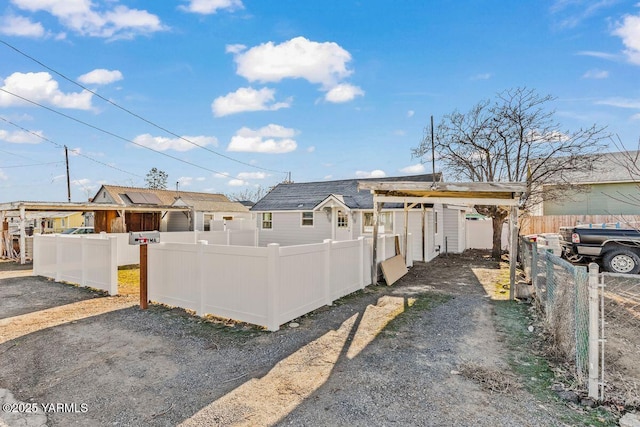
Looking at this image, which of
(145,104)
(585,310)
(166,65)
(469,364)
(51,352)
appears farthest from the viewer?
(145,104)

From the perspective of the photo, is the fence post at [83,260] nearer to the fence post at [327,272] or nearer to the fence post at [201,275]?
the fence post at [201,275]

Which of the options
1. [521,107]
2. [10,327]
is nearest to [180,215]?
[10,327]

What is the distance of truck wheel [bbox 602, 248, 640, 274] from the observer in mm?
9258

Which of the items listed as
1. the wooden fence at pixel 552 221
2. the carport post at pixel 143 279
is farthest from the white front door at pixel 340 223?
the carport post at pixel 143 279

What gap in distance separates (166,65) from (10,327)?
10.6 metres

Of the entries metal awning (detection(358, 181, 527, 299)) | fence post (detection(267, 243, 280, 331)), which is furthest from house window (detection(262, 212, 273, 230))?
fence post (detection(267, 243, 280, 331))

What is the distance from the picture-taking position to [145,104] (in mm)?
15844

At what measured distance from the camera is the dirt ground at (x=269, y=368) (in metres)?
2.95

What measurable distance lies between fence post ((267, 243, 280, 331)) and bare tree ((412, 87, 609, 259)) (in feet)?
38.5

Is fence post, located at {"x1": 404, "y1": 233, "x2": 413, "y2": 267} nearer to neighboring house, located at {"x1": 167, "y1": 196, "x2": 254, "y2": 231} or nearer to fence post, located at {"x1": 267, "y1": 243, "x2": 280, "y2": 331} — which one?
fence post, located at {"x1": 267, "y1": 243, "x2": 280, "y2": 331}

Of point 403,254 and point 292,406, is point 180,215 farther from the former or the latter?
point 292,406

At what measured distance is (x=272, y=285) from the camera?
5.17m

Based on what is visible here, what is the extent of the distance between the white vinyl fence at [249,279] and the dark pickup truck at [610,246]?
752 centimetres

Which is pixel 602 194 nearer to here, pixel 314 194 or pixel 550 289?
pixel 314 194
